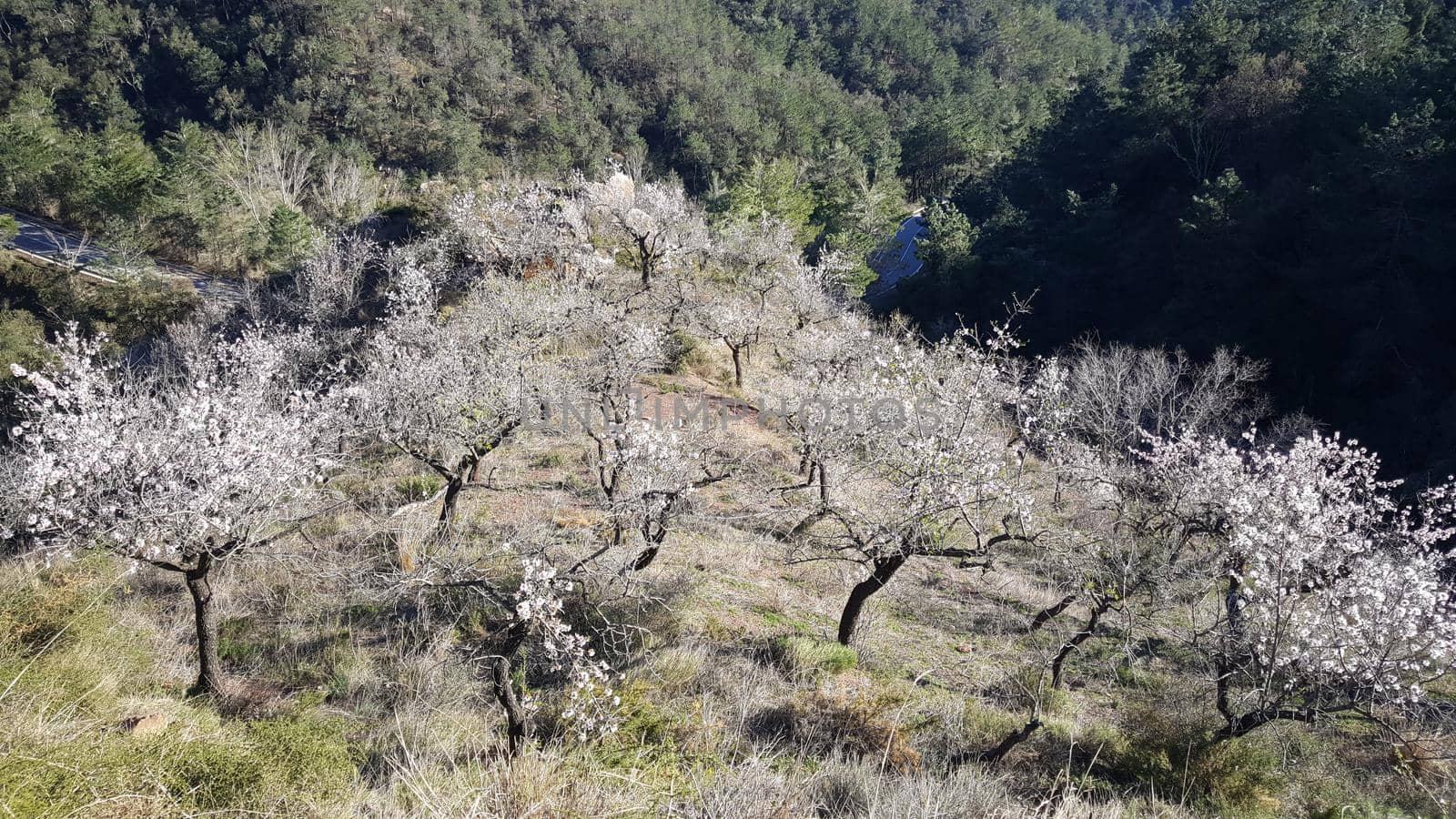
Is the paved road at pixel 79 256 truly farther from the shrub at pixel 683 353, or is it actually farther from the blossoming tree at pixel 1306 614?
the blossoming tree at pixel 1306 614

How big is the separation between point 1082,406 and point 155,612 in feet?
63.4

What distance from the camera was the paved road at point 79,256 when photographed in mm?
24719

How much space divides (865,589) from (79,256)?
32505 mm

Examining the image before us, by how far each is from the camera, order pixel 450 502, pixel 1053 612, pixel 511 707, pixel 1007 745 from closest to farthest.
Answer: pixel 511 707
pixel 1007 745
pixel 1053 612
pixel 450 502

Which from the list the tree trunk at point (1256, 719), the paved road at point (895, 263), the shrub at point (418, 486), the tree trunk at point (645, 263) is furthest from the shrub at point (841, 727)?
the paved road at point (895, 263)

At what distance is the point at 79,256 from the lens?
26156 millimetres

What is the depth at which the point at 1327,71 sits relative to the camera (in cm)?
2562

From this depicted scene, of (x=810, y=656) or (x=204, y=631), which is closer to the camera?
(x=204, y=631)

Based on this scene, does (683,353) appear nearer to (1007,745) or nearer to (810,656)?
(810,656)

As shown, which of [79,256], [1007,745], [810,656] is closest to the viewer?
[1007,745]

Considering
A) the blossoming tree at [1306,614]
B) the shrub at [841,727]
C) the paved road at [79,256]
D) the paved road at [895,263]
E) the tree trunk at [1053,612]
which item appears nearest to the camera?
the shrub at [841,727]

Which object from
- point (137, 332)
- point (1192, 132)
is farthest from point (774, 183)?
point (137, 332)

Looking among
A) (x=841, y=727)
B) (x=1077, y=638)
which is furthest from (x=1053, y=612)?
(x=841, y=727)

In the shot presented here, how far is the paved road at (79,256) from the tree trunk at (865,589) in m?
25.8
